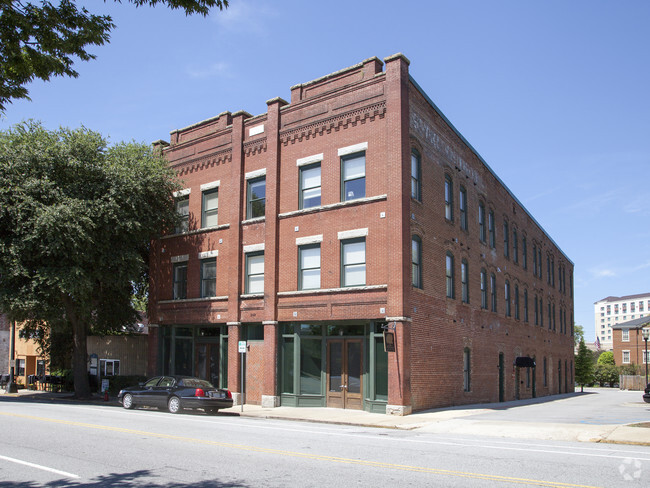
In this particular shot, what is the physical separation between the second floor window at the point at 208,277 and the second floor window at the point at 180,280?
1387mm

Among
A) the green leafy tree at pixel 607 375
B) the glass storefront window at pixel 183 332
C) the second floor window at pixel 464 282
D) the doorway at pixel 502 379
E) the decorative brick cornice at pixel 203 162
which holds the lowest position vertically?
the green leafy tree at pixel 607 375

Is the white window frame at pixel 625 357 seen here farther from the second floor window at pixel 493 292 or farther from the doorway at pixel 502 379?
the second floor window at pixel 493 292

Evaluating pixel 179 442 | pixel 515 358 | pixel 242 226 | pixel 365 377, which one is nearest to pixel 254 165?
pixel 242 226

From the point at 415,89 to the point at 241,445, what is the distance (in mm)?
16073

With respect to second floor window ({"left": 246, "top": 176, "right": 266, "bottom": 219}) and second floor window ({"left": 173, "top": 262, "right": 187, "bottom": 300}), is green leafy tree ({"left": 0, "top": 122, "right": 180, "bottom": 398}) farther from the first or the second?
second floor window ({"left": 246, "top": 176, "right": 266, "bottom": 219})

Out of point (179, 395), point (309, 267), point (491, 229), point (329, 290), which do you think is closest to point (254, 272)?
point (309, 267)

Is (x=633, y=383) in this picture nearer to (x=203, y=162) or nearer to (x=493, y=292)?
(x=493, y=292)

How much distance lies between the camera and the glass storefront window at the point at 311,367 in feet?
76.3

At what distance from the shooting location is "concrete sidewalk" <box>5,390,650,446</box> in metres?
15.0

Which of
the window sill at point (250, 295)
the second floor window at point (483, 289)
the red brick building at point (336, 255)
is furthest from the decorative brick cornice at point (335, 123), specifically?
the second floor window at point (483, 289)

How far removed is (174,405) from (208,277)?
8.08 meters

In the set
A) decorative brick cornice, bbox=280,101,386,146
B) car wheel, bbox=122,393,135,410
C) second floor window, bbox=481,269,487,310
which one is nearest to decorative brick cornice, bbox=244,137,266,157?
decorative brick cornice, bbox=280,101,386,146

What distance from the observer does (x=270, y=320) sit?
2430cm

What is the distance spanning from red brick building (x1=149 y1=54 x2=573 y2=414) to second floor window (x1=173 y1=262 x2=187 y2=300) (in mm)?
64
